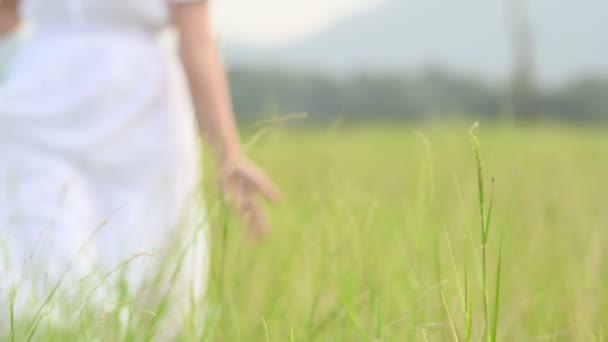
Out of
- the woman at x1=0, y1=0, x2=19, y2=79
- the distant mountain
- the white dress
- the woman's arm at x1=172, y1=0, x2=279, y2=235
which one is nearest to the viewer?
the white dress

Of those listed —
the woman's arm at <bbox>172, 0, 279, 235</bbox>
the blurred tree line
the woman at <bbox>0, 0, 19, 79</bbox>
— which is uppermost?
the woman at <bbox>0, 0, 19, 79</bbox>

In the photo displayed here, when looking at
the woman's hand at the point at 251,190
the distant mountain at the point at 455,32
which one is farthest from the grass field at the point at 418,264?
the distant mountain at the point at 455,32

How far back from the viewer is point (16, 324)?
156 centimetres

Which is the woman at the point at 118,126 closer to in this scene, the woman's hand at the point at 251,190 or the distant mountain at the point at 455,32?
the woman's hand at the point at 251,190

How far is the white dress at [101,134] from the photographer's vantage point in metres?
1.87

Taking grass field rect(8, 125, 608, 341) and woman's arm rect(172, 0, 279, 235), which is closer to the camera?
grass field rect(8, 125, 608, 341)

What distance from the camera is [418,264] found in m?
1.53

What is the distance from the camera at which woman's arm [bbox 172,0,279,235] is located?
6.48 ft

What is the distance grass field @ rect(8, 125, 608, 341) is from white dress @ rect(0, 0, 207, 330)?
0.21 metres

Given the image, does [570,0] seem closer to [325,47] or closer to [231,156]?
[325,47]

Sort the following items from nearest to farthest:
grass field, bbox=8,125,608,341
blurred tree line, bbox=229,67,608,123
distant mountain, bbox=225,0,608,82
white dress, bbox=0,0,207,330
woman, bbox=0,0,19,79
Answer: grass field, bbox=8,125,608,341 → white dress, bbox=0,0,207,330 → woman, bbox=0,0,19,79 → blurred tree line, bbox=229,67,608,123 → distant mountain, bbox=225,0,608,82

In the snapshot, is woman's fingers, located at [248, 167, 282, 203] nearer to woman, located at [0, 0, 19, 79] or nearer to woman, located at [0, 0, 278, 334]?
woman, located at [0, 0, 278, 334]

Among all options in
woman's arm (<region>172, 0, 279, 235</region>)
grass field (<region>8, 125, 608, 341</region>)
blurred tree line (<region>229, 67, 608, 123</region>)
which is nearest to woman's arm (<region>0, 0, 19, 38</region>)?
woman's arm (<region>172, 0, 279, 235</region>)

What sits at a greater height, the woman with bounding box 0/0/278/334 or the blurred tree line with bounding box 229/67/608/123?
the woman with bounding box 0/0/278/334
